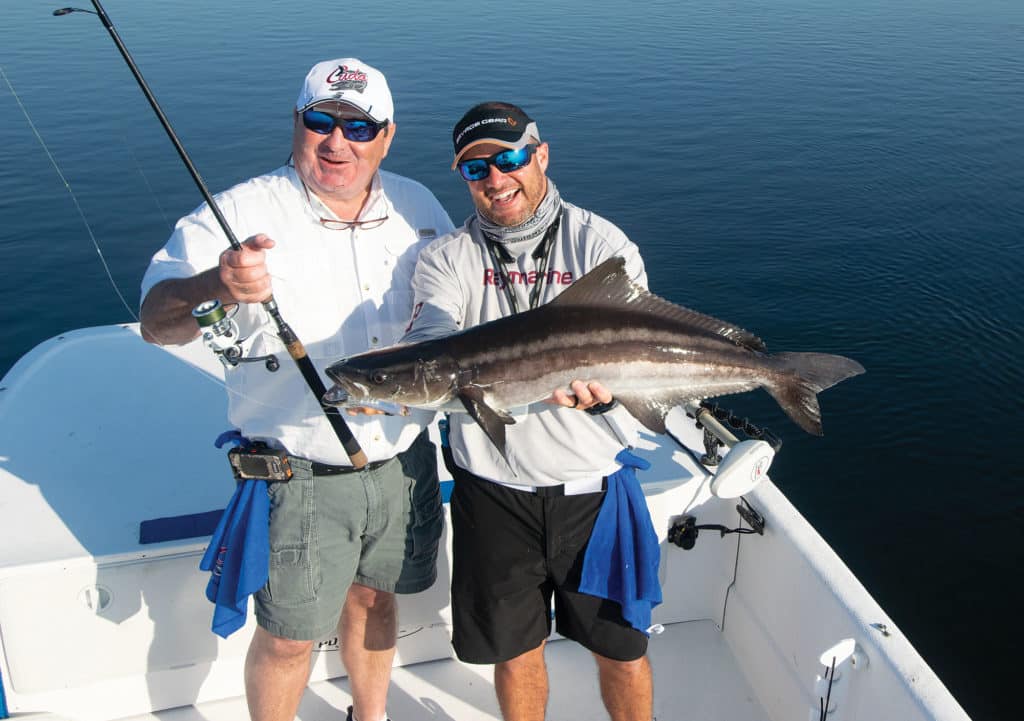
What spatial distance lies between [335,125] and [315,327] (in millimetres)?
894

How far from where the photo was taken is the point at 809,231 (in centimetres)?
1533

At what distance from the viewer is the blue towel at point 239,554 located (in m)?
3.55

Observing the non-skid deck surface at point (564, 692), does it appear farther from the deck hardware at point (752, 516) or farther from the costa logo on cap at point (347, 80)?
the costa logo on cap at point (347, 80)

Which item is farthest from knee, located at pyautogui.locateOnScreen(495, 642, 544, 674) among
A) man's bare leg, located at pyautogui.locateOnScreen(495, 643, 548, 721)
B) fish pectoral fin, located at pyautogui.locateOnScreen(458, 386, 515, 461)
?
fish pectoral fin, located at pyautogui.locateOnScreen(458, 386, 515, 461)

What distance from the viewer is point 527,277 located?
360 centimetres

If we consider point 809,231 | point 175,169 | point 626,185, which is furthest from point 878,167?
point 175,169

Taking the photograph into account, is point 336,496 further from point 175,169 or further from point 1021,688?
point 175,169

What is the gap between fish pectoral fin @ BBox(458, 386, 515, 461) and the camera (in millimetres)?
3236

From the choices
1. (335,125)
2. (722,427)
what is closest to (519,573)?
(722,427)

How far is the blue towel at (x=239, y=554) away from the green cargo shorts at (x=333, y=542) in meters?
0.05

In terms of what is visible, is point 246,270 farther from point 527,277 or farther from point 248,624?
point 248,624

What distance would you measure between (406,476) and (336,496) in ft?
1.25

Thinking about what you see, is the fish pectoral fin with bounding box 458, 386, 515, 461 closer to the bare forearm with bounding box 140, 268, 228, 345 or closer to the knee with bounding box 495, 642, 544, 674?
the bare forearm with bounding box 140, 268, 228, 345

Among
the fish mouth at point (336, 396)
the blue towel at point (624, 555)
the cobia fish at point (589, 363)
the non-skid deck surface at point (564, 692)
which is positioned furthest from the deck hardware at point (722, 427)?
the fish mouth at point (336, 396)
